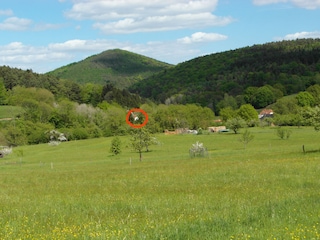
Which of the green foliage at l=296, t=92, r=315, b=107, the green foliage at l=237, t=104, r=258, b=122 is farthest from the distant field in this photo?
the green foliage at l=296, t=92, r=315, b=107

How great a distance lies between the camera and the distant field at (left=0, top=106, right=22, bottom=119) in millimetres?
159363

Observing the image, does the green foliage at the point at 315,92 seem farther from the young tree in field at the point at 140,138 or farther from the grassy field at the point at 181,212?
the grassy field at the point at 181,212

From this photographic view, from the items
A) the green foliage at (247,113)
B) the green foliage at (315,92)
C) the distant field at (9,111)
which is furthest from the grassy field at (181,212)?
the green foliage at (315,92)

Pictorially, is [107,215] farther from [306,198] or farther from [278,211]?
[306,198]

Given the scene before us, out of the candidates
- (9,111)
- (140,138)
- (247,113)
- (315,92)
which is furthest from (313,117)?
(315,92)

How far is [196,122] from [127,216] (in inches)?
5604

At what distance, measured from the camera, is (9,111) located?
537 feet

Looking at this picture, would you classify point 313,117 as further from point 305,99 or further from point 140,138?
point 305,99

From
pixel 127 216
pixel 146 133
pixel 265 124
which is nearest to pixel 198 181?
pixel 127 216

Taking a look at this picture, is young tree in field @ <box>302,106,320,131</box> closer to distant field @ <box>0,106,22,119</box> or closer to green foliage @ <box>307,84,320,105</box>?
distant field @ <box>0,106,22,119</box>

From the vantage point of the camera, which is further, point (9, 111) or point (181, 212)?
point (9, 111)

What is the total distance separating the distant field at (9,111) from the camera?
523ft

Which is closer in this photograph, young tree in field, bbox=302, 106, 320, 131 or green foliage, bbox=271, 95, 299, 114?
young tree in field, bbox=302, 106, 320, 131

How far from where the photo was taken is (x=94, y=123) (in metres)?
158
